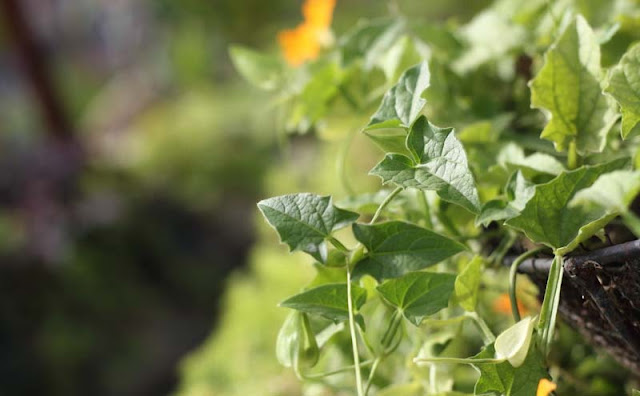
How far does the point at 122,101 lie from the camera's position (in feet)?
9.07

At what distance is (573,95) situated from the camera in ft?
1.04

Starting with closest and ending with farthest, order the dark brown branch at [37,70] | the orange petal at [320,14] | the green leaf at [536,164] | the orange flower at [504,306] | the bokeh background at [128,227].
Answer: the green leaf at [536,164] < the orange flower at [504,306] < the orange petal at [320,14] < the bokeh background at [128,227] < the dark brown branch at [37,70]

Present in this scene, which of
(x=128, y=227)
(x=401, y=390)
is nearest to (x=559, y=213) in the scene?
(x=401, y=390)

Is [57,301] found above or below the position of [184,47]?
below

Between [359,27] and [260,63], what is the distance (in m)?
0.07

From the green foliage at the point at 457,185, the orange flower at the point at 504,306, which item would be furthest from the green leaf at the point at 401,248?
the orange flower at the point at 504,306

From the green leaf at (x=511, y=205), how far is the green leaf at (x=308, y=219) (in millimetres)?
48

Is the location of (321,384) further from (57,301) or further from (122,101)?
(122,101)

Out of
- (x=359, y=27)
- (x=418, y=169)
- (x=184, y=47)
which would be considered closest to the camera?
(x=418, y=169)

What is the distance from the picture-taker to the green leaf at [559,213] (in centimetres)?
26

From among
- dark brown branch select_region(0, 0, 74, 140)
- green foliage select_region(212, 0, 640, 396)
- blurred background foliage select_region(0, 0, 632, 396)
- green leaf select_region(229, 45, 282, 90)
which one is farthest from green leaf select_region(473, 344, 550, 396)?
dark brown branch select_region(0, 0, 74, 140)

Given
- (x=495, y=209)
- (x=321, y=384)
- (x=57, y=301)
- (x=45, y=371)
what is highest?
(x=495, y=209)

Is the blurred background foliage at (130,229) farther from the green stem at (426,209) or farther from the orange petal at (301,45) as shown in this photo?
the green stem at (426,209)

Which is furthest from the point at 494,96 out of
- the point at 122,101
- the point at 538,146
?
the point at 122,101
